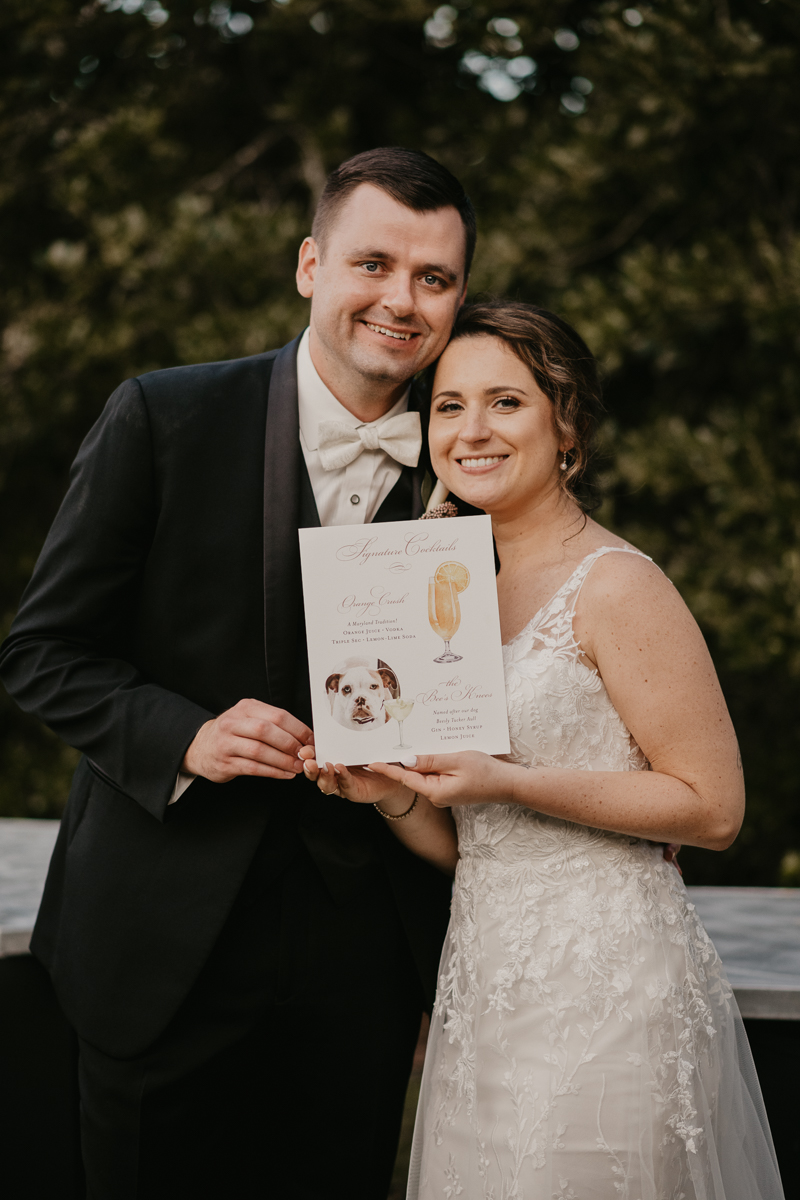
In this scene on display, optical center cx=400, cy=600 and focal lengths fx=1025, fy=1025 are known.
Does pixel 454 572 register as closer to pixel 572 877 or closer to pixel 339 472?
pixel 339 472

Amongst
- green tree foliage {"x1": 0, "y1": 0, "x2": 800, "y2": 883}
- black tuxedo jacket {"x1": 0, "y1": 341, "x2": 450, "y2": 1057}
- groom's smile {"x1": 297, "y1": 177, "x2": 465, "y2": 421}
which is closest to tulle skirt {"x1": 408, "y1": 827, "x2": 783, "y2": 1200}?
black tuxedo jacket {"x1": 0, "y1": 341, "x2": 450, "y2": 1057}

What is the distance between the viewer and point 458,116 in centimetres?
581

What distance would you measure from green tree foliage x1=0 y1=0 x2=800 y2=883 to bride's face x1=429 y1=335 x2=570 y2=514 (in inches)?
95.1

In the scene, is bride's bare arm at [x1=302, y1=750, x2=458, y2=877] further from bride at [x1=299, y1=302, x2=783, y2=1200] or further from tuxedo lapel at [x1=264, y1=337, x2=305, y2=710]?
tuxedo lapel at [x1=264, y1=337, x2=305, y2=710]

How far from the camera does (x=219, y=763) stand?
6.76 ft

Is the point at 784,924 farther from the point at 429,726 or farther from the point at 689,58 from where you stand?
the point at 689,58

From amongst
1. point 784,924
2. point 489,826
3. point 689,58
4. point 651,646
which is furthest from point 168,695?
point 689,58

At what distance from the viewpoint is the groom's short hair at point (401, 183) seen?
7.79ft

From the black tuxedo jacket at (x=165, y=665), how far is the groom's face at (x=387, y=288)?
0.20m

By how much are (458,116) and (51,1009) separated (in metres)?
5.06

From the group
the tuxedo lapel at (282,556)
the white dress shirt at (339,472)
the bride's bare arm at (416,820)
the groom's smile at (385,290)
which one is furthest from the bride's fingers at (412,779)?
the groom's smile at (385,290)

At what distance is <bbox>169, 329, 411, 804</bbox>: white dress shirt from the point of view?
7.85 feet

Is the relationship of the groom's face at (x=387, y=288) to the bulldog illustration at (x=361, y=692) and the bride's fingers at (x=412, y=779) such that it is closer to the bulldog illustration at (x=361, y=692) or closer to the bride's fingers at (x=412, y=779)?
the bulldog illustration at (x=361, y=692)
